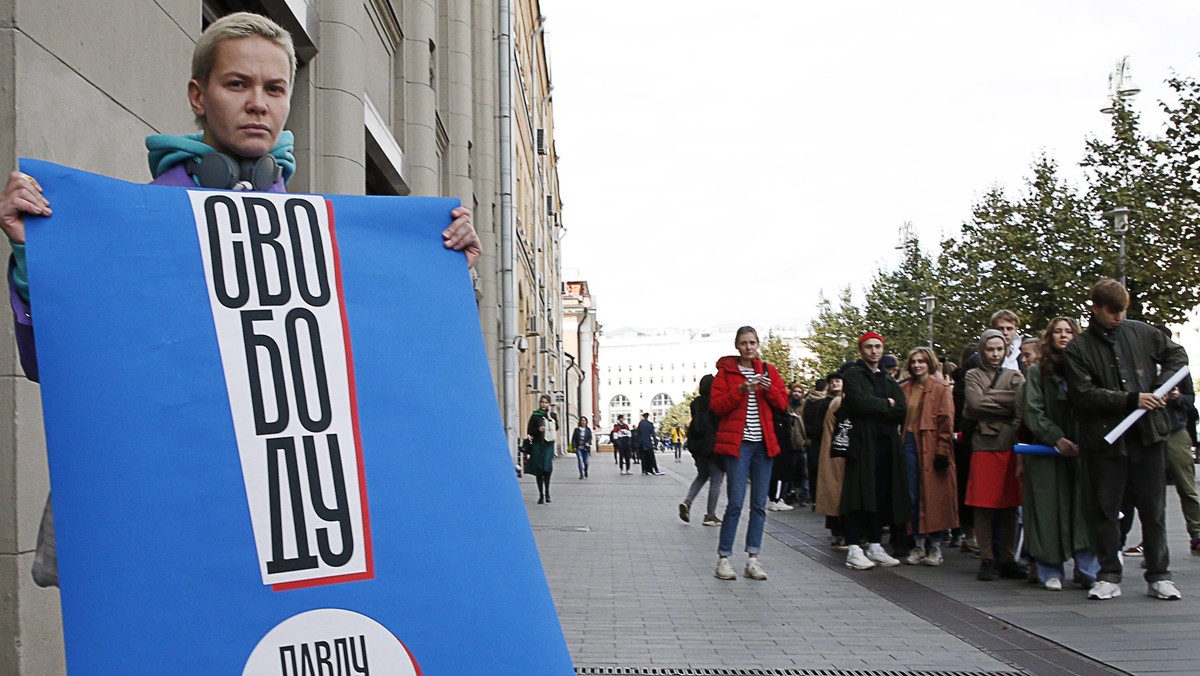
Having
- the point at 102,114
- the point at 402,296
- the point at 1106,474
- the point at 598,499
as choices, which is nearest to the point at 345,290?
the point at 402,296

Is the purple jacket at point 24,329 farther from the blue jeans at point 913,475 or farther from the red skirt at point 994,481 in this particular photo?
the blue jeans at point 913,475

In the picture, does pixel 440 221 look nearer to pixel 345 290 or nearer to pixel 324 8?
pixel 345 290

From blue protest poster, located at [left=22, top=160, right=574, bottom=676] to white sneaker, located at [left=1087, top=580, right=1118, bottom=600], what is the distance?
7.05 m

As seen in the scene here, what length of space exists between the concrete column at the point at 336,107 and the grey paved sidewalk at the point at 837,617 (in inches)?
163

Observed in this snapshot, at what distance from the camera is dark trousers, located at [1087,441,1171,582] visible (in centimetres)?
843

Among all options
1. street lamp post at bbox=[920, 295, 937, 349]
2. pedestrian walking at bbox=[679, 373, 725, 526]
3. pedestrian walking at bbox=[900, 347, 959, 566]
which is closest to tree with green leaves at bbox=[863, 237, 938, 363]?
street lamp post at bbox=[920, 295, 937, 349]

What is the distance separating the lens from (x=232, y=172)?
2.91m

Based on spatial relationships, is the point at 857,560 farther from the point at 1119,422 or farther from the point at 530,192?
the point at 530,192

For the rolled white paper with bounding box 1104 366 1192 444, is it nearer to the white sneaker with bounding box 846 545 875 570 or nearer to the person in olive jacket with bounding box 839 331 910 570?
the person in olive jacket with bounding box 839 331 910 570

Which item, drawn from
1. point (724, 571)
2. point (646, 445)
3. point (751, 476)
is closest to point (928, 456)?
point (751, 476)

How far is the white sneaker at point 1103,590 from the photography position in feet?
28.3

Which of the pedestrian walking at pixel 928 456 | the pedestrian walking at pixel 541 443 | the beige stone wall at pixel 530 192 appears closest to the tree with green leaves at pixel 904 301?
the beige stone wall at pixel 530 192

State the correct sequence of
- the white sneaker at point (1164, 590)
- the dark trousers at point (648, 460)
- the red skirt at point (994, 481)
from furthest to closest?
1. the dark trousers at point (648, 460)
2. the red skirt at point (994, 481)
3. the white sneaker at point (1164, 590)

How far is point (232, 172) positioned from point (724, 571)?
26.1 feet
